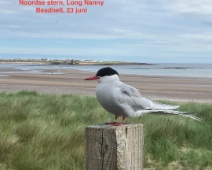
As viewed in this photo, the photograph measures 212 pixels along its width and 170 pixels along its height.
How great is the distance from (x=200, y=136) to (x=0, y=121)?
10.4 ft

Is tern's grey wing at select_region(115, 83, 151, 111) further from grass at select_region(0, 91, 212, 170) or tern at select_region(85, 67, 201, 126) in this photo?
grass at select_region(0, 91, 212, 170)

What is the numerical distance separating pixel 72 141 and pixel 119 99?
2691 millimetres

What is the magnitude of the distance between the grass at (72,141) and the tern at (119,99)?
1.96 meters

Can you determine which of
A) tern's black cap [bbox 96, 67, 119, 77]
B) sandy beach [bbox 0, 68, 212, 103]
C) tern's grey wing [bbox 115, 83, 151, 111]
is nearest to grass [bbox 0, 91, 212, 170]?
tern's grey wing [bbox 115, 83, 151, 111]

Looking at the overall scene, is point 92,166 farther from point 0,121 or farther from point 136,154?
point 0,121

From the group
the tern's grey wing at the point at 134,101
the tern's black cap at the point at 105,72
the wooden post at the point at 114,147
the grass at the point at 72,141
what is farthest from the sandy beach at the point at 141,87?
the wooden post at the point at 114,147

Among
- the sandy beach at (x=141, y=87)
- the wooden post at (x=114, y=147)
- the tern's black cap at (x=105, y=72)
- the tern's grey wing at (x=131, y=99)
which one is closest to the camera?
the wooden post at (x=114, y=147)

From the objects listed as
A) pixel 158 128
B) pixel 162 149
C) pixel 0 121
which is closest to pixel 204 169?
pixel 162 149

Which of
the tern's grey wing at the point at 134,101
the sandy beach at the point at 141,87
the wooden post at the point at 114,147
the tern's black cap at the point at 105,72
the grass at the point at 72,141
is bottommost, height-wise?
the sandy beach at the point at 141,87

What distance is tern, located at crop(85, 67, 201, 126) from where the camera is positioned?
316 centimetres

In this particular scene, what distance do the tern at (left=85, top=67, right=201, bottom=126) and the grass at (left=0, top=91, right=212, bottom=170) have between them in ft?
6.43

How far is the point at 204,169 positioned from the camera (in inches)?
225

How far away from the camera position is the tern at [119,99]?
3.16 m

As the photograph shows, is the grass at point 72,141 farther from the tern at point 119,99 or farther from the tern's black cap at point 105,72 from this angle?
the tern's black cap at point 105,72
